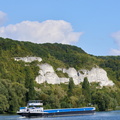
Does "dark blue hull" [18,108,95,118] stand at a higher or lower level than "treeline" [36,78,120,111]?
lower

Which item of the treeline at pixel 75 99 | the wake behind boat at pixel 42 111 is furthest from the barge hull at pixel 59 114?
the treeline at pixel 75 99

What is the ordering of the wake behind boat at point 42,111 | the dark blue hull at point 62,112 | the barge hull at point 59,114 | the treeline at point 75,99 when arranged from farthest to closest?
the treeline at point 75,99 → the dark blue hull at point 62,112 → the wake behind boat at point 42,111 → the barge hull at point 59,114

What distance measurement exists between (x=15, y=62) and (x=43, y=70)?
41.5 feet

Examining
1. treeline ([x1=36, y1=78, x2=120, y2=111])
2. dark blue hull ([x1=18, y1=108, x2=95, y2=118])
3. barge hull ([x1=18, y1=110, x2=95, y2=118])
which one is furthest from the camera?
treeline ([x1=36, y1=78, x2=120, y2=111])

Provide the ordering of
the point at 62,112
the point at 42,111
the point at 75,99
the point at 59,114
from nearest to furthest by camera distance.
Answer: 1. the point at 42,111
2. the point at 59,114
3. the point at 62,112
4. the point at 75,99

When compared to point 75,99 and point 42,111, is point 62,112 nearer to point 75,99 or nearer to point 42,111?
point 42,111

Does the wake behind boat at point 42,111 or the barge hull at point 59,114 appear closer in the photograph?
the barge hull at point 59,114

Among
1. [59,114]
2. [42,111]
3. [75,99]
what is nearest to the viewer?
[42,111]

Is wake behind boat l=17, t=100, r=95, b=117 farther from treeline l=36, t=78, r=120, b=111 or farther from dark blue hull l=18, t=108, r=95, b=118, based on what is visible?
treeline l=36, t=78, r=120, b=111

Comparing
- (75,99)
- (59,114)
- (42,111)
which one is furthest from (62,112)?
(75,99)

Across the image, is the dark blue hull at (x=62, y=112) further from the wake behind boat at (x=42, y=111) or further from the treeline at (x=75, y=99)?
the treeline at (x=75, y=99)

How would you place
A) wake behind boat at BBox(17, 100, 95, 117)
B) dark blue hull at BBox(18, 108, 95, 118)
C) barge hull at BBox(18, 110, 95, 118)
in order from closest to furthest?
barge hull at BBox(18, 110, 95, 118), wake behind boat at BBox(17, 100, 95, 117), dark blue hull at BBox(18, 108, 95, 118)

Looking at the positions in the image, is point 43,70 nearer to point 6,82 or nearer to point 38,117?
point 6,82

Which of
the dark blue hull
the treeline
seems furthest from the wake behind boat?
the treeline
